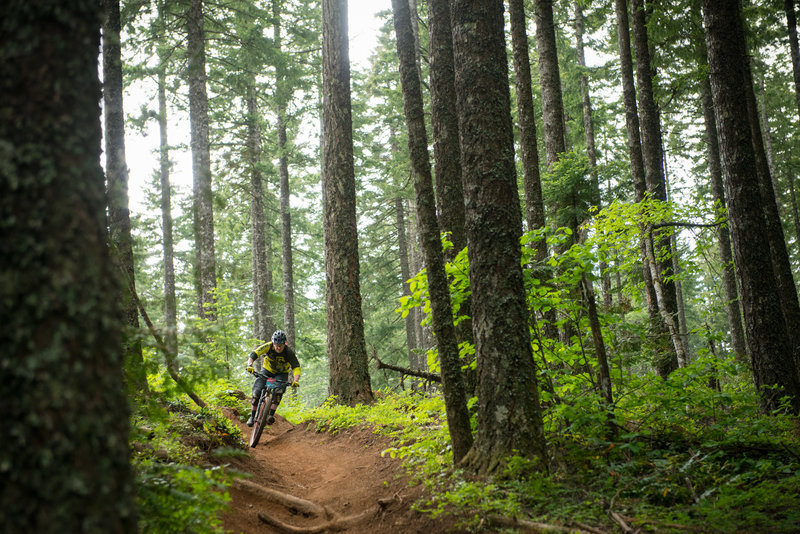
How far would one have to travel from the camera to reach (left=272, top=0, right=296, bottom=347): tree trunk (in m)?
18.9

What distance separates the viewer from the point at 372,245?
28578mm

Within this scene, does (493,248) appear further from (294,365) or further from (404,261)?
(404,261)

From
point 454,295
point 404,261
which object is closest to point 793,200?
point 404,261

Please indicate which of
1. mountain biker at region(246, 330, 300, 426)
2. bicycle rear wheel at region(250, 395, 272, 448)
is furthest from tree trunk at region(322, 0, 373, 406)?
bicycle rear wheel at region(250, 395, 272, 448)

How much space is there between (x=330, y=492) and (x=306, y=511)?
955 mm

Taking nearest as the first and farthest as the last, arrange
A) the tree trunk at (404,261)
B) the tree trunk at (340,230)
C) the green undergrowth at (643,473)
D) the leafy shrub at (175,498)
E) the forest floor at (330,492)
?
the leafy shrub at (175,498) < the green undergrowth at (643,473) < the forest floor at (330,492) < the tree trunk at (340,230) < the tree trunk at (404,261)

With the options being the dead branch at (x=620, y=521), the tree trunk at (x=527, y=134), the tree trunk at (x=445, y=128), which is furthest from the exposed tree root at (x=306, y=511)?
the tree trunk at (x=527, y=134)

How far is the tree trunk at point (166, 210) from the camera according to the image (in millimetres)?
3331

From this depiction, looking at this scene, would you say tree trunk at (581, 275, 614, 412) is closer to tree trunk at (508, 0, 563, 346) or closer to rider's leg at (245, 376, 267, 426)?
tree trunk at (508, 0, 563, 346)

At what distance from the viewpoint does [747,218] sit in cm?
773

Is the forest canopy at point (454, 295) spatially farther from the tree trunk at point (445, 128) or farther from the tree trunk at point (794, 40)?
the tree trunk at point (794, 40)

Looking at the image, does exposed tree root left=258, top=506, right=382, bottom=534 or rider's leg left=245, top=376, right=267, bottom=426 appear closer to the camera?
exposed tree root left=258, top=506, right=382, bottom=534

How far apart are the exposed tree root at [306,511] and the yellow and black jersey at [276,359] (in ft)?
12.1

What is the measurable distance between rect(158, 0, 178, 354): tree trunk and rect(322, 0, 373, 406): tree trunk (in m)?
3.49
